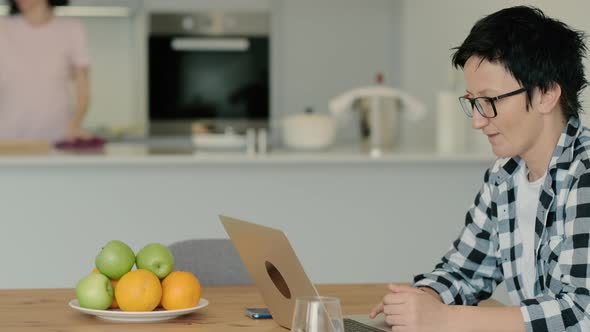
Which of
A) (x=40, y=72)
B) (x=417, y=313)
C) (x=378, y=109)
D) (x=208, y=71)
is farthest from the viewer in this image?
(x=208, y=71)

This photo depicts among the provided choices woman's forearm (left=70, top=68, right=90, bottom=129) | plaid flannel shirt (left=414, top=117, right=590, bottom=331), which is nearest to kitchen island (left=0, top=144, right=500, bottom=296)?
woman's forearm (left=70, top=68, right=90, bottom=129)

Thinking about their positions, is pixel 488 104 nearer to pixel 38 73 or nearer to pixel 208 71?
pixel 38 73

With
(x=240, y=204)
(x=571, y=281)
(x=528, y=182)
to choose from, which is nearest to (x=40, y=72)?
(x=240, y=204)

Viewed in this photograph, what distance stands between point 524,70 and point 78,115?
3.00 meters

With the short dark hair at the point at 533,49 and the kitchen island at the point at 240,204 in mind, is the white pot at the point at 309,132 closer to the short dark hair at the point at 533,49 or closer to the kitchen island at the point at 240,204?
the kitchen island at the point at 240,204

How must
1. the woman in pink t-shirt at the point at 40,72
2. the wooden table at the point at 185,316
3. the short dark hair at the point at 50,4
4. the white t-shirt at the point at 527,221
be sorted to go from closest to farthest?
1. the wooden table at the point at 185,316
2. the white t-shirt at the point at 527,221
3. the short dark hair at the point at 50,4
4. the woman in pink t-shirt at the point at 40,72

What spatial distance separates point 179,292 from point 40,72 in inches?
119

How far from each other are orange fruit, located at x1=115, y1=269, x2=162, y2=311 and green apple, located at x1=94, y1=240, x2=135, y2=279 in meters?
0.03

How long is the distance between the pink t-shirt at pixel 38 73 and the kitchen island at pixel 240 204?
83cm

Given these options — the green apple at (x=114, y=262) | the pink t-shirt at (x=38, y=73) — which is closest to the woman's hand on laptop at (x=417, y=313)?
the green apple at (x=114, y=262)

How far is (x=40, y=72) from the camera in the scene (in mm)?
4418

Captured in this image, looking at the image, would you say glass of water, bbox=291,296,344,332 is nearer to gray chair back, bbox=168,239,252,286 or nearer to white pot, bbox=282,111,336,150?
gray chair back, bbox=168,239,252,286

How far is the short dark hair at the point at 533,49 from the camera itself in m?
1.62

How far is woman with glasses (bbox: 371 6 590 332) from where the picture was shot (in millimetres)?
1500
